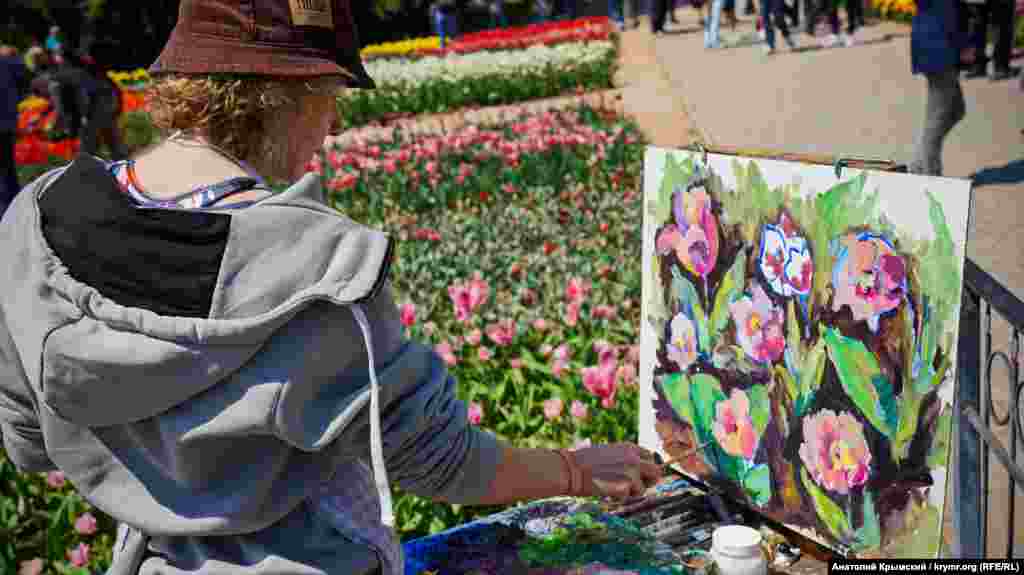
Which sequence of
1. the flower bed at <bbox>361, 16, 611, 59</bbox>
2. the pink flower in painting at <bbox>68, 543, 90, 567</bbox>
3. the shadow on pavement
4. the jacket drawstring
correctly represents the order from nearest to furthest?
1. the jacket drawstring
2. the pink flower in painting at <bbox>68, 543, 90, 567</bbox>
3. the shadow on pavement
4. the flower bed at <bbox>361, 16, 611, 59</bbox>

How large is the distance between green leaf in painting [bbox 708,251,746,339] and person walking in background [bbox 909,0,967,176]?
14.5 feet

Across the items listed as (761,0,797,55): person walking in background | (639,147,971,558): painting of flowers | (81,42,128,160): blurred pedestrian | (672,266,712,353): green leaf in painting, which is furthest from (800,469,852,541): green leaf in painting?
(761,0,797,55): person walking in background

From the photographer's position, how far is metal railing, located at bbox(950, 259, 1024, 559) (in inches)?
58.9

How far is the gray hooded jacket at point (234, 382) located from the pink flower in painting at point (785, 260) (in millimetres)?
754

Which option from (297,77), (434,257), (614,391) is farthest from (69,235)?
(434,257)

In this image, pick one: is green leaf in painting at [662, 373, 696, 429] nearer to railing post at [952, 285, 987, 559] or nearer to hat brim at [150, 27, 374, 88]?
railing post at [952, 285, 987, 559]

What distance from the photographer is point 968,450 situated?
169cm

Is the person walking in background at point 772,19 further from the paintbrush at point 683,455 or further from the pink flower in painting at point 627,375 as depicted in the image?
the paintbrush at point 683,455

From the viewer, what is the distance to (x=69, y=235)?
1179 millimetres

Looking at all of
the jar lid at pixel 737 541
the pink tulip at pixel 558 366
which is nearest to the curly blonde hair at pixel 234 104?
the jar lid at pixel 737 541

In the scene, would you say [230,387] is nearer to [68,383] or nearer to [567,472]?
[68,383]

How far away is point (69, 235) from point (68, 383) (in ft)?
0.59

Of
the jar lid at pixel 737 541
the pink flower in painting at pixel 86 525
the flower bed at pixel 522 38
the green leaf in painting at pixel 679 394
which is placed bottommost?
the pink flower in painting at pixel 86 525

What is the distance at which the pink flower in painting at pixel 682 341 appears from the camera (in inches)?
→ 82.2
